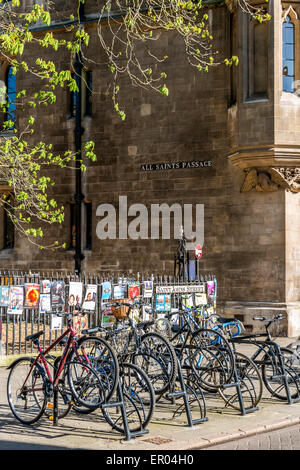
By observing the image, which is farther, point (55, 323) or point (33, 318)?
point (33, 318)

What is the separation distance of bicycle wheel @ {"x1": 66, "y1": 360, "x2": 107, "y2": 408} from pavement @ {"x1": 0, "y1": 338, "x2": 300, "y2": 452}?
307mm

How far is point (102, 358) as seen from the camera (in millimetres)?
8367

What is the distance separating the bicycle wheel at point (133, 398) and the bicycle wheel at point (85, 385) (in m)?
0.20

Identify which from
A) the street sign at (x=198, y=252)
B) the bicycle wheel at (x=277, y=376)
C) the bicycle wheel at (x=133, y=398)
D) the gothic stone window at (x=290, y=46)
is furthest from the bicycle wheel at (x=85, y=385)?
the gothic stone window at (x=290, y=46)

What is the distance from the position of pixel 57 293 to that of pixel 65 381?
18.3 ft

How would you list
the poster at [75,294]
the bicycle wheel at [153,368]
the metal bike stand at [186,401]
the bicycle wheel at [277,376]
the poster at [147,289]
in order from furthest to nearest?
the poster at [147,289] < the poster at [75,294] < the bicycle wheel at [277,376] < the bicycle wheel at [153,368] < the metal bike stand at [186,401]

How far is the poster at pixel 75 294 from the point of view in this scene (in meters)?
14.0

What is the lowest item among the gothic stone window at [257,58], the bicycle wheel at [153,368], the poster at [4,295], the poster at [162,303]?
the bicycle wheel at [153,368]

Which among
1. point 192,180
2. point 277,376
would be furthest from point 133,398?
point 192,180

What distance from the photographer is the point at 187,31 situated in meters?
11.1

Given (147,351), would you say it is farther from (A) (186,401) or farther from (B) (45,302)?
(B) (45,302)

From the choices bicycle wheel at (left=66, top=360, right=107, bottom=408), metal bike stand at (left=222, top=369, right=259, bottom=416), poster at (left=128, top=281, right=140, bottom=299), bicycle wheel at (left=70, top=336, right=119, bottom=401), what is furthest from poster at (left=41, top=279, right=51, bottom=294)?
metal bike stand at (left=222, top=369, right=259, bottom=416)

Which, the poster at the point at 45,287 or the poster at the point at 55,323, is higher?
the poster at the point at 45,287

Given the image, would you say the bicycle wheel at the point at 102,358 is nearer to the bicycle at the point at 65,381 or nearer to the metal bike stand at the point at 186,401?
the bicycle at the point at 65,381
